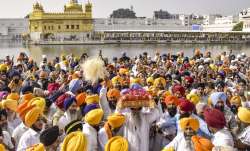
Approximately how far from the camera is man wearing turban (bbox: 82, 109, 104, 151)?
11.8 feet

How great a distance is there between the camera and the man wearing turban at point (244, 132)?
3.42 metres

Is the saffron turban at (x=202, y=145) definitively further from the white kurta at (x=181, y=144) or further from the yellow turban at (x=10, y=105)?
the yellow turban at (x=10, y=105)

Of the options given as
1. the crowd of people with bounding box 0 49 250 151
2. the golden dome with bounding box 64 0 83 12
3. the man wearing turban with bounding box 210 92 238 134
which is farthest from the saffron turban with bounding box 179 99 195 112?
the golden dome with bounding box 64 0 83 12

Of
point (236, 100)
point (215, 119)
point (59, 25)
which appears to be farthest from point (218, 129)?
point (59, 25)

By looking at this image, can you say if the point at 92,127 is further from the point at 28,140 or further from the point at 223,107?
the point at 223,107

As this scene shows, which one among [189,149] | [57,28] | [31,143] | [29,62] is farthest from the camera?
[57,28]

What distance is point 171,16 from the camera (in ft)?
359

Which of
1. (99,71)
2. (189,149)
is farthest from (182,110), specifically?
(99,71)

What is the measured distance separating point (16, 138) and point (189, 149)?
171 centimetres

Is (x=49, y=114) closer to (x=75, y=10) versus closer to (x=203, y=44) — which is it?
(x=203, y=44)

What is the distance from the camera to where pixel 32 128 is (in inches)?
146

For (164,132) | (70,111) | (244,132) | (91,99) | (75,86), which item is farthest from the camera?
(75,86)

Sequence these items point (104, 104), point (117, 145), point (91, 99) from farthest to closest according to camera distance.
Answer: point (104, 104), point (91, 99), point (117, 145)

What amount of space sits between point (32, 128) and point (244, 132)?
5.97ft
